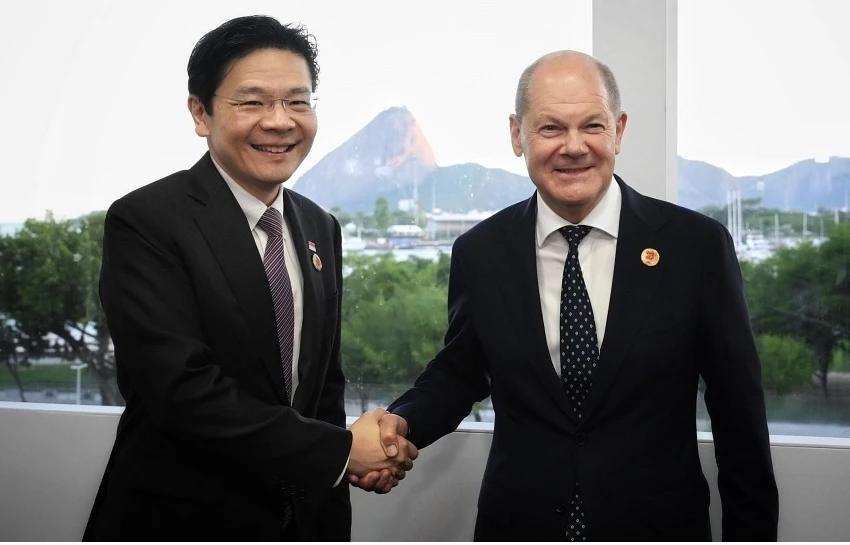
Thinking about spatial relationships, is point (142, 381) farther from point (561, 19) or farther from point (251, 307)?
point (561, 19)

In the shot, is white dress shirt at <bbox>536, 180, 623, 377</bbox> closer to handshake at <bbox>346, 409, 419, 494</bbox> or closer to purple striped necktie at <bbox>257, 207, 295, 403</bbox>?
handshake at <bbox>346, 409, 419, 494</bbox>

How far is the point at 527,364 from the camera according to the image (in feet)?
6.31

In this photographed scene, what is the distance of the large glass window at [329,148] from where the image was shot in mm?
2941

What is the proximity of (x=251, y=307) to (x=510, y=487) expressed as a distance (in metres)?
0.75

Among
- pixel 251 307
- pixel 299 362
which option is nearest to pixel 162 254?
pixel 251 307

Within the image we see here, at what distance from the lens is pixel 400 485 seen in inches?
109

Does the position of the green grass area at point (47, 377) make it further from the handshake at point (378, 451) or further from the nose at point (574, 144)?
the nose at point (574, 144)

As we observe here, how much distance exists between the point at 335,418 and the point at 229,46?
1.02 m

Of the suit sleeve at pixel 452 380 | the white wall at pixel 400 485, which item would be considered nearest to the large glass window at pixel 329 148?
the white wall at pixel 400 485

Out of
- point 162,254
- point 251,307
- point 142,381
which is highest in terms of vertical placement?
point 162,254

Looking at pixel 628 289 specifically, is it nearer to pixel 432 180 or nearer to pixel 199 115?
pixel 199 115

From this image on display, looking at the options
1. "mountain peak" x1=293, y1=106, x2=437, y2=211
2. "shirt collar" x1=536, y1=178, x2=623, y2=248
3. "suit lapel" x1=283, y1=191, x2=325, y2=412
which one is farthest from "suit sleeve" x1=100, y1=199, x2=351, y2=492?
"mountain peak" x1=293, y1=106, x2=437, y2=211

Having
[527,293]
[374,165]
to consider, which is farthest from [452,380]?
[374,165]

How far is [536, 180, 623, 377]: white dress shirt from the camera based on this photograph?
6.39 ft
